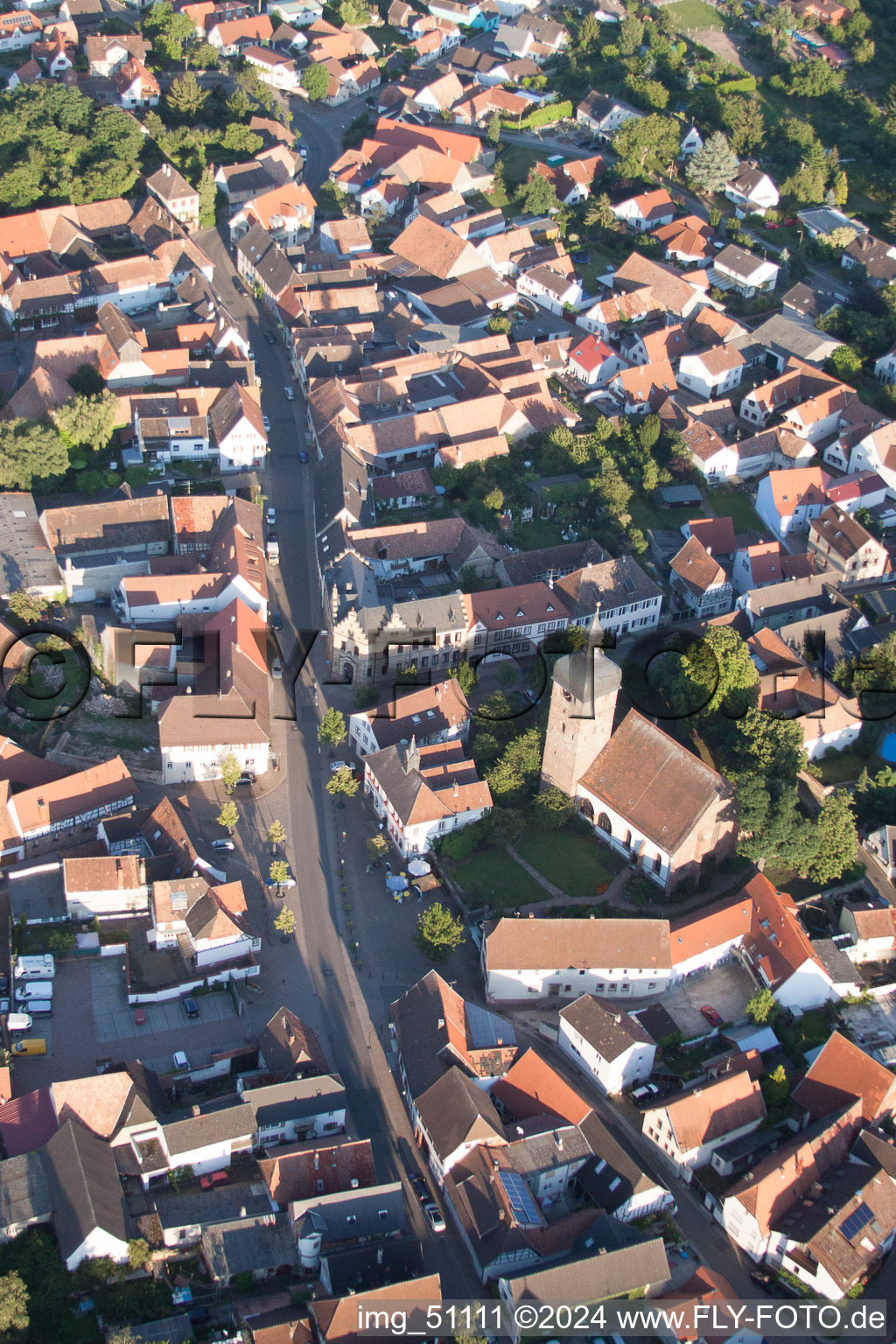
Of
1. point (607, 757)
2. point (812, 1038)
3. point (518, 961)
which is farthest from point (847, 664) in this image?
point (518, 961)

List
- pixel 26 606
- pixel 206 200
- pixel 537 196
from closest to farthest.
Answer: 1. pixel 26 606
2. pixel 206 200
3. pixel 537 196

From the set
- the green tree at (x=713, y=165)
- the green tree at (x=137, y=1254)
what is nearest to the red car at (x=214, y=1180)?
the green tree at (x=137, y=1254)

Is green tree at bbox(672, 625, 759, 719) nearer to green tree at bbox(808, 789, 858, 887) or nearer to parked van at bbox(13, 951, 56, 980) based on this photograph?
green tree at bbox(808, 789, 858, 887)

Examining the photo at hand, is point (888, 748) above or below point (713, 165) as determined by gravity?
below

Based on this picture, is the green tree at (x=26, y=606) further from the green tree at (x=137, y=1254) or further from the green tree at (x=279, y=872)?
the green tree at (x=137, y=1254)

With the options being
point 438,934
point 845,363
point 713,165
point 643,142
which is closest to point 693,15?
point 643,142

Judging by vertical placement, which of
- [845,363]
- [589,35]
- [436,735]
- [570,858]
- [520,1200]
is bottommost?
[570,858]

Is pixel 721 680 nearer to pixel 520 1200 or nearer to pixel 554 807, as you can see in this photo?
pixel 554 807
